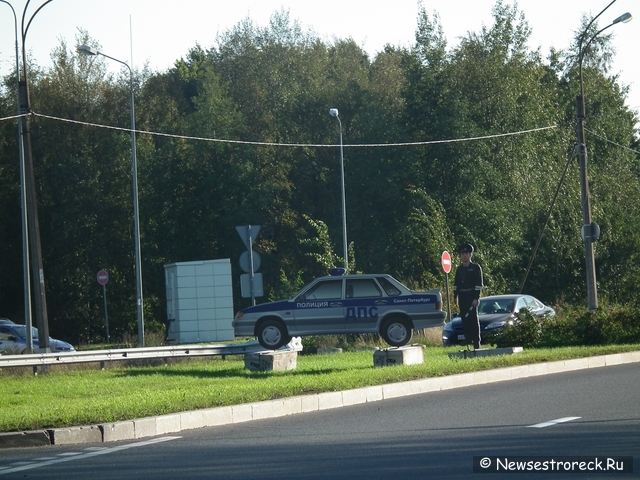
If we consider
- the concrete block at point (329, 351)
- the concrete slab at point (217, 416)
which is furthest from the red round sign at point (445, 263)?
the concrete slab at point (217, 416)

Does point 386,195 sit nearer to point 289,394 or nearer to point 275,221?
point 275,221

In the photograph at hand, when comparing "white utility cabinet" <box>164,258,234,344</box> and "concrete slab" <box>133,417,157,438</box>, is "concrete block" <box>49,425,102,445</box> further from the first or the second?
"white utility cabinet" <box>164,258,234,344</box>

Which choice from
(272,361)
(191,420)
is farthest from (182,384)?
(191,420)

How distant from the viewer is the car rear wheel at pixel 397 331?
905 inches

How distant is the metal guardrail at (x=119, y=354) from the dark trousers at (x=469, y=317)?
481cm

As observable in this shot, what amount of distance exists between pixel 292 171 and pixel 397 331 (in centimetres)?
3537

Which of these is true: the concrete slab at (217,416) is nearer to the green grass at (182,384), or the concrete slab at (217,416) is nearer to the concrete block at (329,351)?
the green grass at (182,384)

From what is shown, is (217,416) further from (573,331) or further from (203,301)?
(203,301)

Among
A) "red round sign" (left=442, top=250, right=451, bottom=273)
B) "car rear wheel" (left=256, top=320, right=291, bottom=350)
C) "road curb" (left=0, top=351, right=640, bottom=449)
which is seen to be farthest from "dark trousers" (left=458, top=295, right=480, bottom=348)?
"red round sign" (left=442, top=250, right=451, bottom=273)

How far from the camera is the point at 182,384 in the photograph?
56.4ft

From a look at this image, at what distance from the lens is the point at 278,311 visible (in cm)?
2320

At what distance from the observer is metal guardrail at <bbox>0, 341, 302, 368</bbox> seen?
21391mm

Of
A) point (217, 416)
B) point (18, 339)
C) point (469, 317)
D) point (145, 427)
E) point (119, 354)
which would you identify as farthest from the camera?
point (18, 339)

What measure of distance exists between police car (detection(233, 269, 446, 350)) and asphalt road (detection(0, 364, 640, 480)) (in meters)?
9.27
